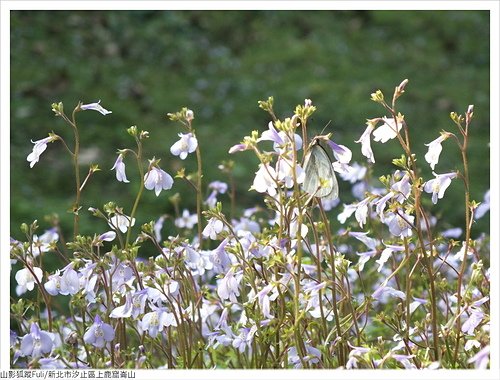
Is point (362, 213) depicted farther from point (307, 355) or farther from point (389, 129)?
point (307, 355)

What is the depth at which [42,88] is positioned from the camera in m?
6.09

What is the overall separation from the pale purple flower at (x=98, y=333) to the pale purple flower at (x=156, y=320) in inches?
3.3

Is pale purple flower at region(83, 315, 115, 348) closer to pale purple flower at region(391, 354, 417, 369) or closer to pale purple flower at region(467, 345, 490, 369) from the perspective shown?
pale purple flower at region(391, 354, 417, 369)

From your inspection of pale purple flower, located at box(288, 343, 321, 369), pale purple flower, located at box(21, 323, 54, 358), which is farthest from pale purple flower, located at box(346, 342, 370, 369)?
pale purple flower, located at box(21, 323, 54, 358)

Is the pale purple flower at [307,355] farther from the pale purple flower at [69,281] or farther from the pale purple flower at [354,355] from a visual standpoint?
the pale purple flower at [69,281]

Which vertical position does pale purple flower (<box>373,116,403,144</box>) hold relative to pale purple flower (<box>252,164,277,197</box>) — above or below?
above

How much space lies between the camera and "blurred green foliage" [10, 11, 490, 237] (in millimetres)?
5234

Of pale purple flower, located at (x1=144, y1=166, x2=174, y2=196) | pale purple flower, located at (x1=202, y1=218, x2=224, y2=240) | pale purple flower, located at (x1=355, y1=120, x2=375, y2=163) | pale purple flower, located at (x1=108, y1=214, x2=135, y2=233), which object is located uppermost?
pale purple flower, located at (x1=355, y1=120, x2=375, y2=163)

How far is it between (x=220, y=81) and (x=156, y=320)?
17.2 feet

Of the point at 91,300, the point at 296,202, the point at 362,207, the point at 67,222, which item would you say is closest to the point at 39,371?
the point at 91,300

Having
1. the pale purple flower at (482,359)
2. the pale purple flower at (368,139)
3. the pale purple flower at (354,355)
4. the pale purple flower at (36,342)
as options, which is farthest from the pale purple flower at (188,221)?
the pale purple flower at (482,359)

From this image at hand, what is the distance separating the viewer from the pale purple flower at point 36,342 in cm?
182

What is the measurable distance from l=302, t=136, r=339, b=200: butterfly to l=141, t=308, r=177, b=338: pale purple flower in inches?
16.7

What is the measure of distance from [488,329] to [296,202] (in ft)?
1.63
